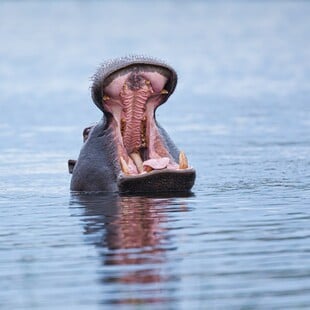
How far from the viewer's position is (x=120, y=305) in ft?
26.7

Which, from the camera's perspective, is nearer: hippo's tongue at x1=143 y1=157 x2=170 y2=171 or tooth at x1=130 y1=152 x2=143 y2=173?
hippo's tongue at x1=143 y1=157 x2=170 y2=171

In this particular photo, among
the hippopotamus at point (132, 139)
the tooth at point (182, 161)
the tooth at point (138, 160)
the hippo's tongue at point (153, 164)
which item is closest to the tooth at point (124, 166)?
the hippopotamus at point (132, 139)

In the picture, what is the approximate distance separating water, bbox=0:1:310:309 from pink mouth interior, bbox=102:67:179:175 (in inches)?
13.2

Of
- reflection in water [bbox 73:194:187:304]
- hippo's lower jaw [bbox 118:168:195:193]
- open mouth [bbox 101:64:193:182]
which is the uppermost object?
open mouth [bbox 101:64:193:182]

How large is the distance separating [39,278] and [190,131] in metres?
10.2

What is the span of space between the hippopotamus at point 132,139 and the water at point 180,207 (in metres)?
0.18

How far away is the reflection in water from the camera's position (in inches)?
345

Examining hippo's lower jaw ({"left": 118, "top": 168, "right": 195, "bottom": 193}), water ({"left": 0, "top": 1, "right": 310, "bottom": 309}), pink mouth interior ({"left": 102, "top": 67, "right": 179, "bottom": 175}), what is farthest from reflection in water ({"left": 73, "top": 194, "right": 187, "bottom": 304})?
pink mouth interior ({"left": 102, "top": 67, "right": 179, "bottom": 175})

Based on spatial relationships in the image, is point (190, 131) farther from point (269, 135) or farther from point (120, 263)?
point (120, 263)

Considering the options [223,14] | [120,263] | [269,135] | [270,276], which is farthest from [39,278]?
[223,14]

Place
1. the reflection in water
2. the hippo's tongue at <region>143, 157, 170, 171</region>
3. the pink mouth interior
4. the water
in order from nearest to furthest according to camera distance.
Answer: the water
the reflection in water
the hippo's tongue at <region>143, 157, 170, 171</region>
the pink mouth interior

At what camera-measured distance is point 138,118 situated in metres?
12.6

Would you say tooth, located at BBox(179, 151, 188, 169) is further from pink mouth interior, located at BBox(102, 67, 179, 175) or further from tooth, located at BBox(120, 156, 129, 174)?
tooth, located at BBox(120, 156, 129, 174)

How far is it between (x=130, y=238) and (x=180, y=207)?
Result: 5.17ft
